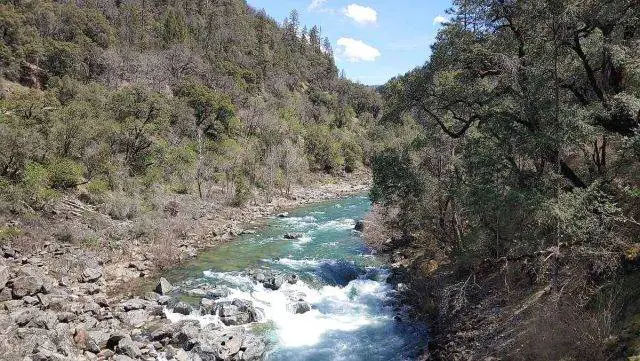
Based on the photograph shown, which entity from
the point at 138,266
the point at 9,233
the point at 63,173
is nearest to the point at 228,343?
the point at 138,266

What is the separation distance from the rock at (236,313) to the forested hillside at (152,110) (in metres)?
13.3

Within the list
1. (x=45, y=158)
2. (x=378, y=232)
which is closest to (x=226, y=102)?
(x=45, y=158)

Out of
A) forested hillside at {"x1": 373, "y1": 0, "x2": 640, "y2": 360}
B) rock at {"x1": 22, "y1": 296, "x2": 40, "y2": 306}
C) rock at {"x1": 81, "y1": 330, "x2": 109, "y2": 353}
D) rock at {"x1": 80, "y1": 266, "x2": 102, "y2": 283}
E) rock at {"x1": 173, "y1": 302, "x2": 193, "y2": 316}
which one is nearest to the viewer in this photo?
forested hillside at {"x1": 373, "y1": 0, "x2": 640, "y2": 360}

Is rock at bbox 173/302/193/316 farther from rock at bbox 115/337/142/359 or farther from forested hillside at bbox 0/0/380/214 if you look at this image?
forested hillside at bbox 0/0/380/214

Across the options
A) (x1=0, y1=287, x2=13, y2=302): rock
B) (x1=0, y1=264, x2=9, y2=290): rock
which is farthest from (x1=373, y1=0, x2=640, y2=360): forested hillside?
(x1=0, y1=264, x2=9, y2=290): rock

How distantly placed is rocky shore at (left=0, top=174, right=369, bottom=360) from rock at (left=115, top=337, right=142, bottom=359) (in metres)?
0.03

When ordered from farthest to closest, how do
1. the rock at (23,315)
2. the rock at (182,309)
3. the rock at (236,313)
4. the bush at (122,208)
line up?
the bush at (122,208) → the rock at (182,309) → the rock at (236,313) → the rock at (23,315)

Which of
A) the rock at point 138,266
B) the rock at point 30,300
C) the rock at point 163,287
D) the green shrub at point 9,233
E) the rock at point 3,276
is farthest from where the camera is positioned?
the rock at point 138,266

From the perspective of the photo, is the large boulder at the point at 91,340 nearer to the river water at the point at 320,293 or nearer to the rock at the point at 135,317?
the rock at the point at 135,317

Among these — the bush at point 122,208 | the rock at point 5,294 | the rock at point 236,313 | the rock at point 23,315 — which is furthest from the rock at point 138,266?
the bush at point 122,208

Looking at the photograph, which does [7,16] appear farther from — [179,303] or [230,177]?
[179,303]

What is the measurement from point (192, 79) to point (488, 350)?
→ 194 feet

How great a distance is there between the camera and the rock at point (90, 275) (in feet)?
61.1

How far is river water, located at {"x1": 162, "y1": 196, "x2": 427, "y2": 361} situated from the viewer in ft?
46.8
